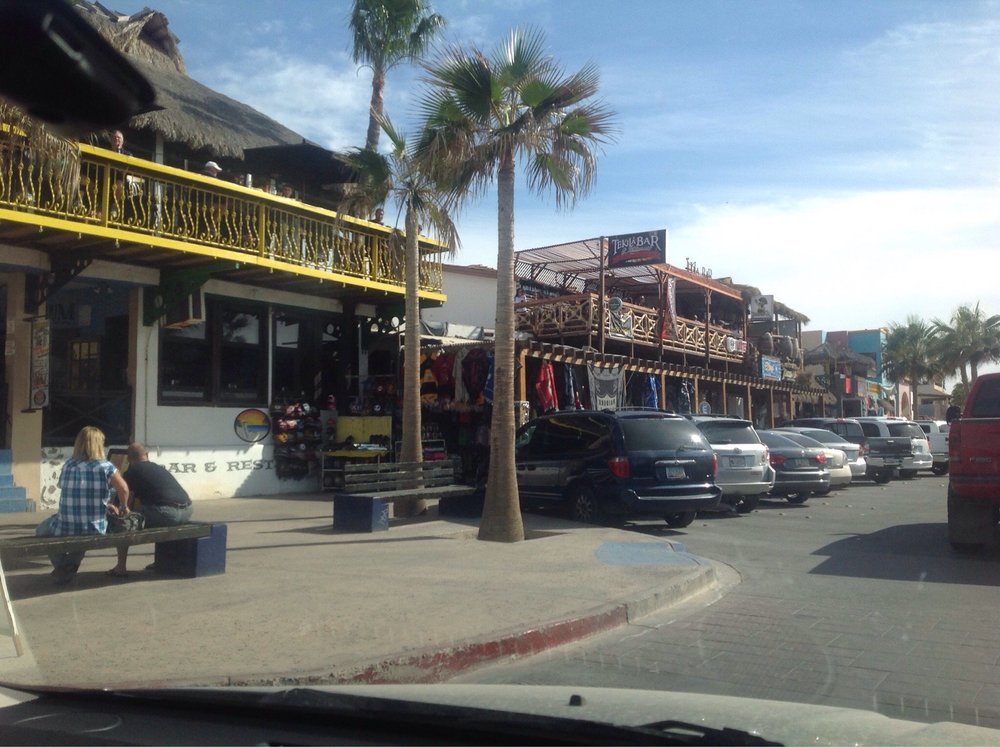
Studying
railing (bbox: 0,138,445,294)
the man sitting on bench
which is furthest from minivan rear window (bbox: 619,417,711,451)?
the man sitting on bench

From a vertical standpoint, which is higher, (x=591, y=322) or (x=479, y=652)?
(x=591, y=322)

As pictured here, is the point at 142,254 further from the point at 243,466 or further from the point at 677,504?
the point at 677,504

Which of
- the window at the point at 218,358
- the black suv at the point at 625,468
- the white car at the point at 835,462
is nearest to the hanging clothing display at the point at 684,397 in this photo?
the white car at the point at 835,462

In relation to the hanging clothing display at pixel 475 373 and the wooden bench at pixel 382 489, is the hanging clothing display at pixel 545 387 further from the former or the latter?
the wooden bench at pixel 382 489

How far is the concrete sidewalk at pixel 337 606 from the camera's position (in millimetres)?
5988

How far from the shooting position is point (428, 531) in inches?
491

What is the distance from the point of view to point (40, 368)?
13.5m

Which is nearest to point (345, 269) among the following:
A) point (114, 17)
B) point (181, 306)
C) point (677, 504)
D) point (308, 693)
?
point (181, 306)

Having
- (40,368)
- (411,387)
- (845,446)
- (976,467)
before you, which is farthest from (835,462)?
(40,368)

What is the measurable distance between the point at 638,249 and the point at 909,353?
137 feet

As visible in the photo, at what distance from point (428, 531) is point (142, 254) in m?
6.45

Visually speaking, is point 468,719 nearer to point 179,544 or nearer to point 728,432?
point 179,544

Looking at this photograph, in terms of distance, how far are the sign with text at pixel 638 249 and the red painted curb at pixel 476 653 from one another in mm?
18915

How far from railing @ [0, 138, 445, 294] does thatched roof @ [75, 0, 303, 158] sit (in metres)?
1.68
